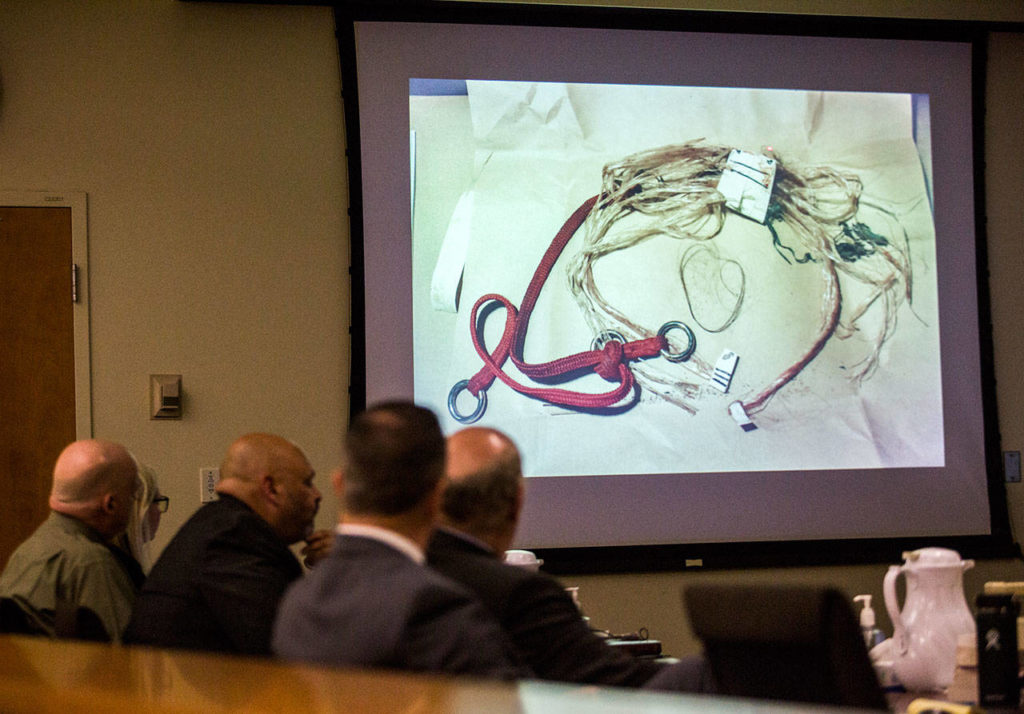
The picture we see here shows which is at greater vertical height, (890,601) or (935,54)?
(935,54)

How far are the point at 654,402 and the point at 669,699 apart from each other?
3.34 m

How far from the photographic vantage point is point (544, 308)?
4.20m

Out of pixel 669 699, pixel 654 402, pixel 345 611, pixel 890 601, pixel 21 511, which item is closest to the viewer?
pixel 669 699

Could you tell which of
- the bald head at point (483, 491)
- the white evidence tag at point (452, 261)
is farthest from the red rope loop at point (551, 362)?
the bald head at point (483, 491)

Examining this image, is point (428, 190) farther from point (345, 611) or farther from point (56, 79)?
point (345, 611)

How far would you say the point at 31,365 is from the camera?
3.99 m

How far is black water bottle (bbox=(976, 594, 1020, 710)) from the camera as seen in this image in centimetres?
214

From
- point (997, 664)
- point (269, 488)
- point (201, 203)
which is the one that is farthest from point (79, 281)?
point (997, 664)

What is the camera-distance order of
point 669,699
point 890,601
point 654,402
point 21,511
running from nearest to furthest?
point 669,699
point 890,601
point 21,511
point 654,402

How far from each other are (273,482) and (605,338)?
78.0 inches

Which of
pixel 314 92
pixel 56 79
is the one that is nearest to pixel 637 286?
pixel 314 92

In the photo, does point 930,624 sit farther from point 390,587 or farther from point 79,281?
point 79,281

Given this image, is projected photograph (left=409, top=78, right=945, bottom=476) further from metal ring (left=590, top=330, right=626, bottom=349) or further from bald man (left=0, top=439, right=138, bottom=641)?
bald man (left=0, top=439, right=138, bottom=641)

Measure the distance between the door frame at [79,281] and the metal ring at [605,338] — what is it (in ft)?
6.36
